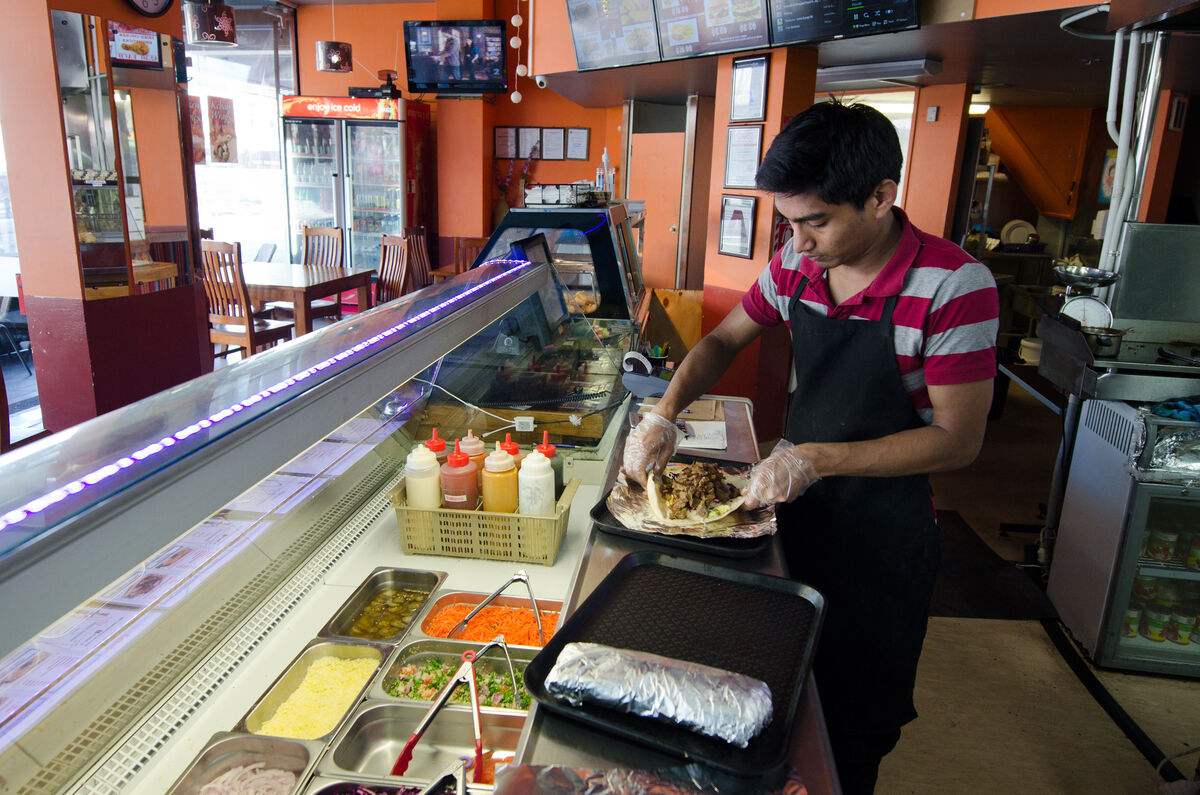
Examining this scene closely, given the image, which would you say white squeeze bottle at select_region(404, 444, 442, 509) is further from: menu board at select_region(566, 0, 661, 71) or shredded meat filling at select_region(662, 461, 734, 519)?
menu board at select_region(566, 0, 661, 71)

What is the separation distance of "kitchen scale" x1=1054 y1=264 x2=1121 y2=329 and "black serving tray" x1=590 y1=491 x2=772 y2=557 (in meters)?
2.67

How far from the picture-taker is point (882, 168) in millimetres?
1540

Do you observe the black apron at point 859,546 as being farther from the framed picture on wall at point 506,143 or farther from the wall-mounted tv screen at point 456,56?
the framed picture on wall at point 506,143

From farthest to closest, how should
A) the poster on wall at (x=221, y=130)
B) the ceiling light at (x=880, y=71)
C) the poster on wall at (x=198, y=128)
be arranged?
the poster on wall at (x=221, y=130) < the poster on wall at (x=198, y=128) < the ceiling light at (x=880, y=71)

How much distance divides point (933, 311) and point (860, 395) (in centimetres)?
26

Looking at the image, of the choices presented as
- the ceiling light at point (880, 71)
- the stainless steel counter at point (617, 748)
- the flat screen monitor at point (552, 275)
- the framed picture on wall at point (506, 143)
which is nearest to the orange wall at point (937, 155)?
the ceiling light at point (880, 71)

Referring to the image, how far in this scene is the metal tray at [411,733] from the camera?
1305mm

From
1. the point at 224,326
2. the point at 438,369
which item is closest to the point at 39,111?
the point at 224,326

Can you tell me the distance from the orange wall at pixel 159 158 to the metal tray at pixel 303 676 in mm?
4842

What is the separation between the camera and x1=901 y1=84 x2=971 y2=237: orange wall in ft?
20.7

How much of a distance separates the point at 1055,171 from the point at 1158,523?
740 cm

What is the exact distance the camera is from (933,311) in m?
1.66

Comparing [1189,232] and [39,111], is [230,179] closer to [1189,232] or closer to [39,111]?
[39,111]

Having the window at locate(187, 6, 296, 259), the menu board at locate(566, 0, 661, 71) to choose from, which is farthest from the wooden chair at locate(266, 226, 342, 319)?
the menu board at locate(566, 0, 661, 71)
